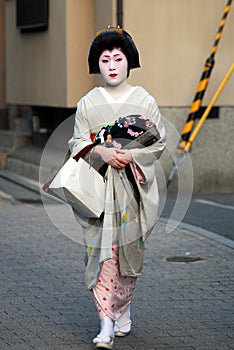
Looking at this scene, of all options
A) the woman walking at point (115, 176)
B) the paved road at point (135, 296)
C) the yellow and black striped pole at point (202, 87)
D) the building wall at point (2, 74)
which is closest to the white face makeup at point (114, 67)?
the woman walking at point (115, 176)

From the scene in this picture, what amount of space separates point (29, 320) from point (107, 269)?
92 centimetres

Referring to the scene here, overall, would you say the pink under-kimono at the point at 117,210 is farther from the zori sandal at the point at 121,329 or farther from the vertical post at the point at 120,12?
the vertical post at the point at 120,12

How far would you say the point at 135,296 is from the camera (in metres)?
7.50

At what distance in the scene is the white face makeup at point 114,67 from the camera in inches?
241

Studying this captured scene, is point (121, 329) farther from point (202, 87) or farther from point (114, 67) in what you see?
point (202, 87)

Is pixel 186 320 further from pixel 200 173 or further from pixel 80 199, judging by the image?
pixel 200 173

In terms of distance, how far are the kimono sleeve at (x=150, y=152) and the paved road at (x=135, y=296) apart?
1.09 metres

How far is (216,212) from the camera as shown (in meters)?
12.2

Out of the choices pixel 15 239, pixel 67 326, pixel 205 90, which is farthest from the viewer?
pixel 205 90

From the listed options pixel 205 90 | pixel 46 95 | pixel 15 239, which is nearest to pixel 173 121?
pixel 205 90

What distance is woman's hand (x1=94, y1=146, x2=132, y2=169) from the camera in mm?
5965

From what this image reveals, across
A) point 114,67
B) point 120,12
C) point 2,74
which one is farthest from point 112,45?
point 2,74

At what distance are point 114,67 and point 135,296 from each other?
2113mm

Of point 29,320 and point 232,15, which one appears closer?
point 29,320
